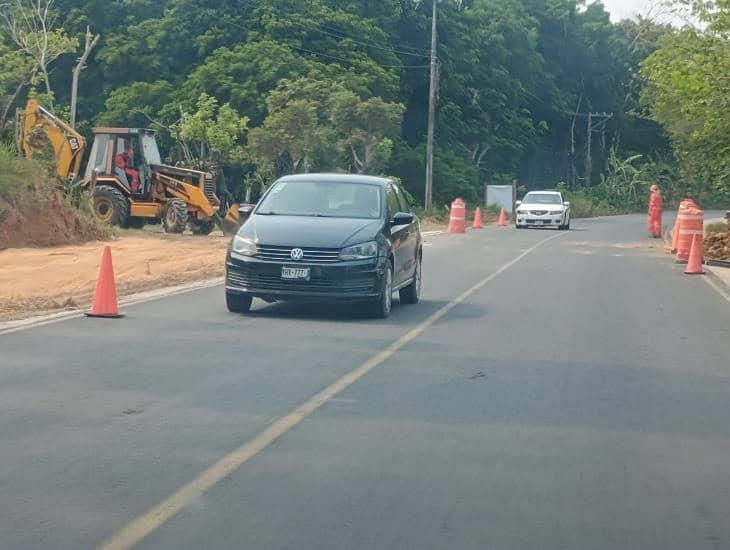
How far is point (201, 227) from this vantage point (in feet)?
117

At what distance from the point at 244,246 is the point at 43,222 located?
1525 centimetres

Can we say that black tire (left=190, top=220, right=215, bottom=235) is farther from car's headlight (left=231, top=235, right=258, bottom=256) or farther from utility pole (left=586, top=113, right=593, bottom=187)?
utility pole (left=586, top=113, right=593, bottom=187)

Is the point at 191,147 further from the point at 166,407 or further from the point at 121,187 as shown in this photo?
the point at 166,407

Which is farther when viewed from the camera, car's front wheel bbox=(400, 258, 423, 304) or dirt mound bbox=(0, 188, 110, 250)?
dirt mound bbox=(0, 188, 110, 250)

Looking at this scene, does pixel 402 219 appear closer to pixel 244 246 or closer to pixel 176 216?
pixel 244 246

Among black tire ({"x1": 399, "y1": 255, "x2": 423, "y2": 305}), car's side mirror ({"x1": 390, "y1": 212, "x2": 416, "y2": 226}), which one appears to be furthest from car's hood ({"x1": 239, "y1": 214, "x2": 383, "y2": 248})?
black tire ({"x1": 399, "y1": 255, "x2": 423, "y2": 305})

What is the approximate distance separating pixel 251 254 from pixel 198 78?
129ft

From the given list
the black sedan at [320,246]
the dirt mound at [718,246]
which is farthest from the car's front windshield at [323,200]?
the dirt mound at [718,246]

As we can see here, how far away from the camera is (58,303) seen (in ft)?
56.7

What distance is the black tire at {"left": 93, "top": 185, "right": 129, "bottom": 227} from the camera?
34.4 meters

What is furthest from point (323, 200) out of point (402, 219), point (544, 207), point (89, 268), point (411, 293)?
point (544, 207)

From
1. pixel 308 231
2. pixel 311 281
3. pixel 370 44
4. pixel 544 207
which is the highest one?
pixel 370 44

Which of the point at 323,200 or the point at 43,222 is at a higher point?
the point at 323,200

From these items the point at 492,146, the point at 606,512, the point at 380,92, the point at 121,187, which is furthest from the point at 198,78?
the point at 606,512
